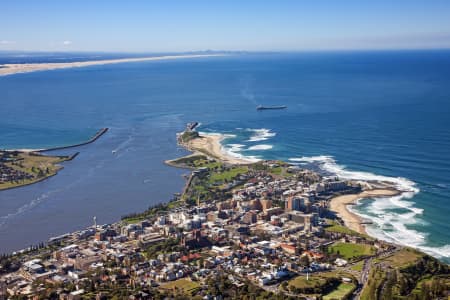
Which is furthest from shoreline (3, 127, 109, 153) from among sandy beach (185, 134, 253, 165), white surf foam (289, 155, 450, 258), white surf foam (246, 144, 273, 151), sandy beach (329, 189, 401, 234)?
sandy beach (329, 189, 401, 234)

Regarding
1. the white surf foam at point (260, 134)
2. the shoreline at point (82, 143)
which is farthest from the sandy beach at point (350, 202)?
the shoreline at point (82, 143)

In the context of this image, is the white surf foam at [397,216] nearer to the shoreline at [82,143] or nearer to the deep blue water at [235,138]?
the deep blue water at [235,138]

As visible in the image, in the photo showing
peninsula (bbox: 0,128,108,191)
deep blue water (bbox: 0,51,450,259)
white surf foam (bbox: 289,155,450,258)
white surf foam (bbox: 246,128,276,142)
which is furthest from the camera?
white surf foam (bbox: 246,128,276,142)

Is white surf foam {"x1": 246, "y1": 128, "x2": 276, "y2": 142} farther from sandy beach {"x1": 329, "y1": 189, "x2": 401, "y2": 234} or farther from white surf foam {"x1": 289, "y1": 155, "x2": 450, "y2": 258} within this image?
sandy beach {"x1": 329, "y1": 189, "x2": 401, "y2": 234}

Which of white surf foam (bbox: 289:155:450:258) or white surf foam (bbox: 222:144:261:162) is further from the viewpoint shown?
white surf foam (bbox: 222:144:261:162)

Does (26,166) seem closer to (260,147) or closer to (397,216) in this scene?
(260,147)

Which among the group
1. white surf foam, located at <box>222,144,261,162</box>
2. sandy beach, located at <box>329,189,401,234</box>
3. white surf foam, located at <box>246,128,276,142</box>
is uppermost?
white surf foam, located at <box>246,128,276,142</box>

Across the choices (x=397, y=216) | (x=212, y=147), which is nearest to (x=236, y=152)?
(x=212, y=147)
